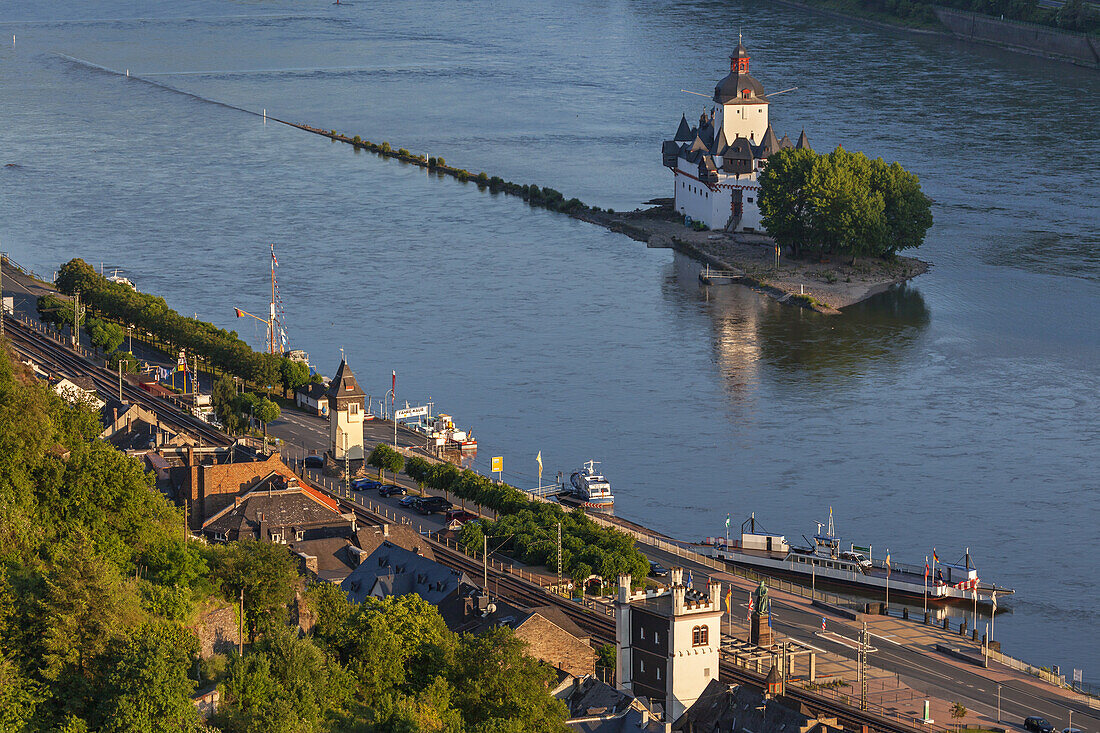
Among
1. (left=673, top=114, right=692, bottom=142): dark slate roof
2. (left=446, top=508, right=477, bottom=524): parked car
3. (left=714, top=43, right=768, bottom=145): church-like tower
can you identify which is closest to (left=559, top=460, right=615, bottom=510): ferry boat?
(left=446, top=508, right=477, bottom=524): parked car

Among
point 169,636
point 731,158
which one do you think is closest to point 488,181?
point 731,158

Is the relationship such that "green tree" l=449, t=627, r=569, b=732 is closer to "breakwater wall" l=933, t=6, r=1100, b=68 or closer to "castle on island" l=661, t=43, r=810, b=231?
"castle on island" l=661, t=43, r=810, b=231

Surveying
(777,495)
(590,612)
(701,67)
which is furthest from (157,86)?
(590,612)

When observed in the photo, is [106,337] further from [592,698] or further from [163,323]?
[592,698]

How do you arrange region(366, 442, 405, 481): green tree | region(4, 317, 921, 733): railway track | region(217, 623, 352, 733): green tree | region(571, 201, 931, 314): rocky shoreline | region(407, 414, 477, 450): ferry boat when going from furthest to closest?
region(571, 201, 931, 314): rocky shoreline, region(407, 414, 477, 450): ferry boat, region(366, 442, 405, 481): green tree, region(4, 317, 921, 733): railway track, region(217, 623, 352, 733): green tree

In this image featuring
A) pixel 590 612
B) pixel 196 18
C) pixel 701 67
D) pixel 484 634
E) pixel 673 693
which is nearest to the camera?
pixel 484 634

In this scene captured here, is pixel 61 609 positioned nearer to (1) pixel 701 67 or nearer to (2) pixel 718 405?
(2) pixel 718 405

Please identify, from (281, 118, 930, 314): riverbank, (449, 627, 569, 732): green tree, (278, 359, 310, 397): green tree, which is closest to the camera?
(449, 627, 569, 732): green tree
